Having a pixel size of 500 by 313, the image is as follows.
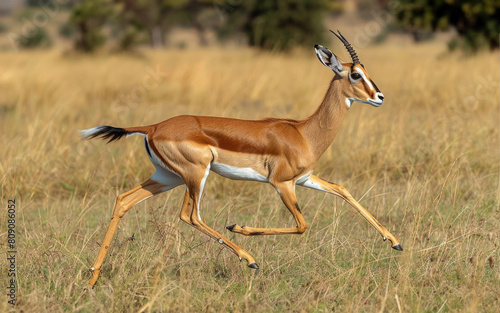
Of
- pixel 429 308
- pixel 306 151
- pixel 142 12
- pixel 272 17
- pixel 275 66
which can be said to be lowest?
pixel 142 12

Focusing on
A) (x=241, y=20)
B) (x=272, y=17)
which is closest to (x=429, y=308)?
(x=272, y=17)

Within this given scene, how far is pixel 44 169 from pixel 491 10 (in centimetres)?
1626

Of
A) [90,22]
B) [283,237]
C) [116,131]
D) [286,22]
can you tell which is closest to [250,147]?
[116,131]

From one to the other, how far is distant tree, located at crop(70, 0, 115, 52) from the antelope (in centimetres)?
2218

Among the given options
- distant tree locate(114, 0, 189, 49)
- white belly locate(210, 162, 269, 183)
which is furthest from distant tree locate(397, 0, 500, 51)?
distant tree locate(114, 0, 189, 49)

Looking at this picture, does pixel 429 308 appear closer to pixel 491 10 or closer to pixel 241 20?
pixel 491 10

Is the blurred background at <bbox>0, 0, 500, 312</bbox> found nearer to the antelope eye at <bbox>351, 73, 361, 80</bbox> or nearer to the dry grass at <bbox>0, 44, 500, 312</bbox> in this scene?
the dry grass at <bbox>0, 44, 500, 312</bbox>

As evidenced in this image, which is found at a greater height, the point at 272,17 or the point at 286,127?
the point at 286,127

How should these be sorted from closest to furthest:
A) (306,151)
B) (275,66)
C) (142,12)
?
(306,151) → (275,66) → (142,12)

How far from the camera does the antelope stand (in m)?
3.41

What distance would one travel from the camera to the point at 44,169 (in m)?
6.11

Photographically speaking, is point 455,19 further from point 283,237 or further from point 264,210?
point 283,237

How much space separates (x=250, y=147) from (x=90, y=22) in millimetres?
23798

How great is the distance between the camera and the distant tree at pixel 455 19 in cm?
2028
